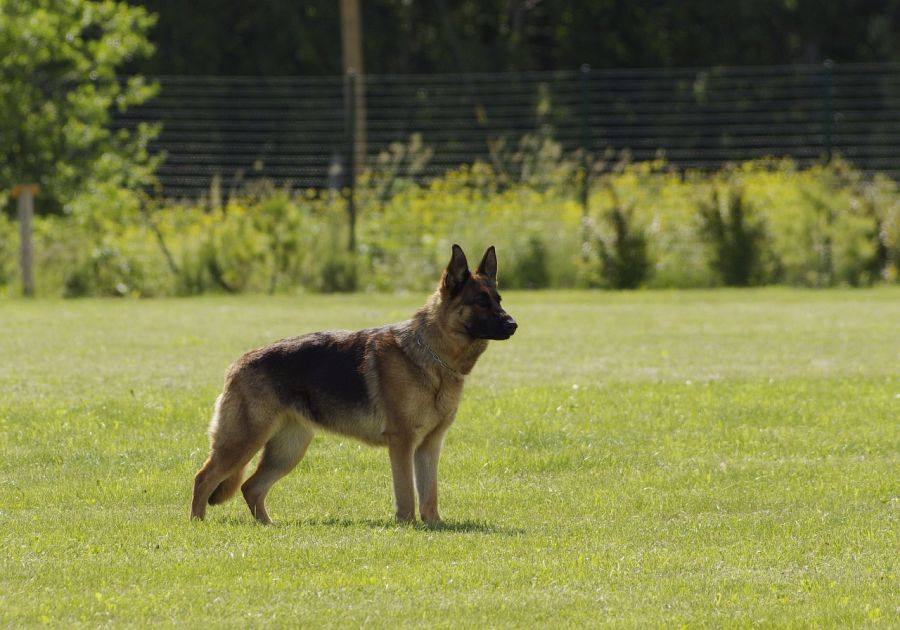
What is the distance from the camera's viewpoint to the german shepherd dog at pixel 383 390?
8781 millimetres

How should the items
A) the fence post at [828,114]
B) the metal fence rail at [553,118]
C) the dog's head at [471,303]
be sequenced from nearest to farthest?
the dog's head at [471,303], the fence post at [828,114], the metal fence rail at [553,118]

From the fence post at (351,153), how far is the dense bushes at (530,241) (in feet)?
0.59

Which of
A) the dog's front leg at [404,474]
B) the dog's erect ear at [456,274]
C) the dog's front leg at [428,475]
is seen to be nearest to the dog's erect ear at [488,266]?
the dog's erect ear at [456,274]

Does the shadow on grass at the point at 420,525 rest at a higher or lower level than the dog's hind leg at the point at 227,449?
lower

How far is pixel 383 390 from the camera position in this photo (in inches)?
348

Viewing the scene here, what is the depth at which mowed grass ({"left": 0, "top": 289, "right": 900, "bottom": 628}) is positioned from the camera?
690 centimetres

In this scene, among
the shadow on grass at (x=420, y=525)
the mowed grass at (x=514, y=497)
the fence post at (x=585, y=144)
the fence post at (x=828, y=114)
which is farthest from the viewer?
the fence post at (x=828, y=114)

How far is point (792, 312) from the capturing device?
Result: 806 inches

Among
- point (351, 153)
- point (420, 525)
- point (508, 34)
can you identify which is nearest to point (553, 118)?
point (351, 153)

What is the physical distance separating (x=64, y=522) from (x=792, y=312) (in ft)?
44.1

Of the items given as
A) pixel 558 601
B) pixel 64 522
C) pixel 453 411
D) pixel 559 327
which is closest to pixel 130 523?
pixel 64 522

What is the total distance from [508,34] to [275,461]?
38.1 meters

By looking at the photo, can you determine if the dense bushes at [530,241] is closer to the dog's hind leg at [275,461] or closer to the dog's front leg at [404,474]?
the dog's hind leg at [275,461]

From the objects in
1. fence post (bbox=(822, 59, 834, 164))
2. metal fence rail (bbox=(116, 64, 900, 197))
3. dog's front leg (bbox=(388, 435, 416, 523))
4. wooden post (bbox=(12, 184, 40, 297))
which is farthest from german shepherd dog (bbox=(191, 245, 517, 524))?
metal fence rail (bbox=(116, 64, 900, 197))
